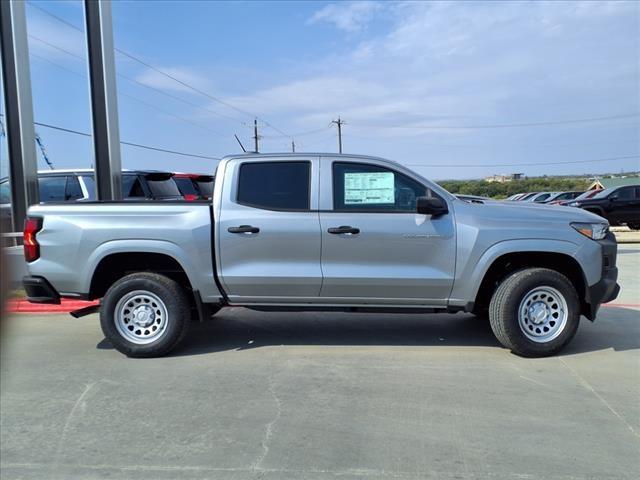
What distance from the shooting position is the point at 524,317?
17.2 ft

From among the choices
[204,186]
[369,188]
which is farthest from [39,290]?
[204,186]

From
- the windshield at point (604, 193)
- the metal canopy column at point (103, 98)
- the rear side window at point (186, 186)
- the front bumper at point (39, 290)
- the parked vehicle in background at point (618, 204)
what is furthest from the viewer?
the windshield at point (604, 193)

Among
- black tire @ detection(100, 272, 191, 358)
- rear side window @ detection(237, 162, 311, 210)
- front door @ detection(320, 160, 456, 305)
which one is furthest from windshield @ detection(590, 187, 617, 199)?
black tire @ detection(100, 272, 191, 358)

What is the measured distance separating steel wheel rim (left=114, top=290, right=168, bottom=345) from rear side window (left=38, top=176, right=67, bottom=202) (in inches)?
237

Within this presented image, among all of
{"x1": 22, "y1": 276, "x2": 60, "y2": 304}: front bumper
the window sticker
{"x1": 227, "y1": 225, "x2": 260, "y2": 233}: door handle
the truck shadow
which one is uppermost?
the window sticker

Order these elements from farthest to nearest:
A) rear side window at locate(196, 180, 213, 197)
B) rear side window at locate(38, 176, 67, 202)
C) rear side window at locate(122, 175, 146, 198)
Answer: rear side window at locate(196, 180, 213, 197) → rear side window at locate(122, 175, 146, 198) → rear side window at locate(38, 176, 67, 202)

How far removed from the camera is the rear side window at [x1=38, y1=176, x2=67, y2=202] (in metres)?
10.4

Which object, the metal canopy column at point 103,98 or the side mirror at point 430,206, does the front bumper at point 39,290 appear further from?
the metal canopy column at point 103,98

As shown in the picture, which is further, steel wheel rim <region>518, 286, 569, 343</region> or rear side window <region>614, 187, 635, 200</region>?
rear side window <region>614, 187, 635, 200</region>

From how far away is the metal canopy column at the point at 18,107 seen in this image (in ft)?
32.6

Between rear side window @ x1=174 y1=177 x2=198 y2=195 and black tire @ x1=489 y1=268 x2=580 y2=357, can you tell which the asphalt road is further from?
rear side window @ x1=174 y1=177 x2=198 y2=195

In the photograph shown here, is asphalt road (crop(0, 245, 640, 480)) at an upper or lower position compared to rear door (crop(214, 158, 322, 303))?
lower

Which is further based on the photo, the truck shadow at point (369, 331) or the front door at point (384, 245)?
the truck shadow at point (369, 331)

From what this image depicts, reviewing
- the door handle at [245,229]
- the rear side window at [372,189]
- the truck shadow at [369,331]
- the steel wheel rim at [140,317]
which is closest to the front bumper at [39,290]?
the steel wheel rim at [140,317]
